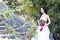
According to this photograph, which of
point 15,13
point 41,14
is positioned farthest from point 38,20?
point 15,13

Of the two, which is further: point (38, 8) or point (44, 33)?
point (38, 8)

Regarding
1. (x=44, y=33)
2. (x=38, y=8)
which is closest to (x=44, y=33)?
(x=44, y=33)

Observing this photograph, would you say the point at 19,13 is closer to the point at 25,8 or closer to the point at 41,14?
the point at 25,8

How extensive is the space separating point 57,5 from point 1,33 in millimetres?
1259

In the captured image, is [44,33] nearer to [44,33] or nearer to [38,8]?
[44,33]

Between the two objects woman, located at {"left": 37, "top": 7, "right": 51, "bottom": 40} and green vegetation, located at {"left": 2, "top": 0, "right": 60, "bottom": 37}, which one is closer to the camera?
woman, located at {"left": 37, "top": 7, "right": 51, "bottom": 40}

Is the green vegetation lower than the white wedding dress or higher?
higher

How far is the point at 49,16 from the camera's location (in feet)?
21.8

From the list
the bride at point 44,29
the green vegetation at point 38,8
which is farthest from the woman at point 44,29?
the green vegetation at point 38,8

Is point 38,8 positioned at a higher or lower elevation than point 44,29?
higher

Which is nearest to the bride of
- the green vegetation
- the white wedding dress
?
the white wedding dress

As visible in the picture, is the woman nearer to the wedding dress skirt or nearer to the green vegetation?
the wedding dress skirt

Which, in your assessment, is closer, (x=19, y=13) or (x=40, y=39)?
(x=40, y=39)

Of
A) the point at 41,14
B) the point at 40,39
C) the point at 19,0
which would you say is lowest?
the point at 40,39
